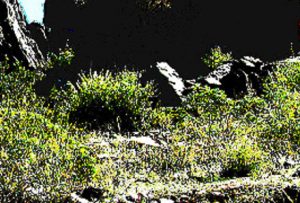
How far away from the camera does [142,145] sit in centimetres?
886

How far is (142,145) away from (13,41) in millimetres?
7955

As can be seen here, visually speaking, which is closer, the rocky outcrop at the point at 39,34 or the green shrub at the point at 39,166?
the green shrub at the point at 39,166

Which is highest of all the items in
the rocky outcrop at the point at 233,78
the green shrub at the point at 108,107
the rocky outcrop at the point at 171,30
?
the rocky outcrop at the point at 171,30

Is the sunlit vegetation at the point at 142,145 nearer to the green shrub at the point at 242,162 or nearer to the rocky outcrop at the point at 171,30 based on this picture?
the green shrub at the point at 242,162

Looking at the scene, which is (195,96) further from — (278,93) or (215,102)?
(278,93)

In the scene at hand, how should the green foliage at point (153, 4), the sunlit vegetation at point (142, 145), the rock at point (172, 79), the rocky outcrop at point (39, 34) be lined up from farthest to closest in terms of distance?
the rocky outcrop at point (39, 34), the green foliage at point (153, 4), the rock at point (172, 79), the sunlit vegetation at point (142, 145)

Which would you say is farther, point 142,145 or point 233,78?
point 233,78

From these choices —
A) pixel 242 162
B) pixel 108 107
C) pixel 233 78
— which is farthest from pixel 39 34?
Result: pixel 242 162

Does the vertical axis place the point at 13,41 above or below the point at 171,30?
below

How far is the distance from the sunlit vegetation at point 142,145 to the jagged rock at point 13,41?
2.56 meters

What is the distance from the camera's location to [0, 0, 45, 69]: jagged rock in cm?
1523

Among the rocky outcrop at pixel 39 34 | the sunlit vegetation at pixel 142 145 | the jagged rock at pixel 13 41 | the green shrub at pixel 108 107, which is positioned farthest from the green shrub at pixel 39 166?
the rocky outcrop at pixel 39 34

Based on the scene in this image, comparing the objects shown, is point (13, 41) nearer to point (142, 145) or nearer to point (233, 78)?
point (233, 78)

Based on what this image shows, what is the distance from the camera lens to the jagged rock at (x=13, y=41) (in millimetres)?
15234
